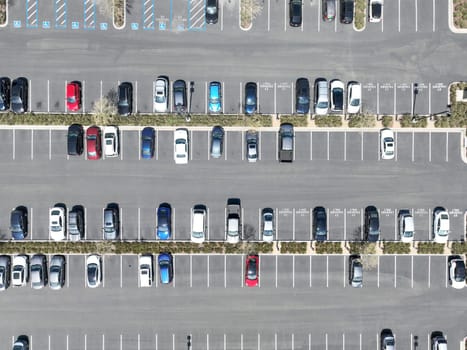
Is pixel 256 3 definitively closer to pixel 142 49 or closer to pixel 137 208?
pixel 142 49

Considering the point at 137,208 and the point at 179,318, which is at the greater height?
the point at 137,208

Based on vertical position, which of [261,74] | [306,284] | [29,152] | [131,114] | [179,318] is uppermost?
[261,74]

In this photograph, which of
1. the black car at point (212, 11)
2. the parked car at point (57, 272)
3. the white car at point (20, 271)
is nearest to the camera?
the white car at point (20, 271)

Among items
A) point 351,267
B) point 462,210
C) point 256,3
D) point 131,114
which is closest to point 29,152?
point 131,114

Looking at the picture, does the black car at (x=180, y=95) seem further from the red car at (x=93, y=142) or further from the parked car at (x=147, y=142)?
the red car at (x=93, y=142)

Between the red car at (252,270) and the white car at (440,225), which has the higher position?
the white car at (440,225)

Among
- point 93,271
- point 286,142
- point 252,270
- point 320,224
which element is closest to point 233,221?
point 252,270

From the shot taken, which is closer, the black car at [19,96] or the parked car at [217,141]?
the black car at [19,96]

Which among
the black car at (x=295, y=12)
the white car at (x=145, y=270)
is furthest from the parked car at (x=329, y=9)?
the white car at (x=145, y=270)
